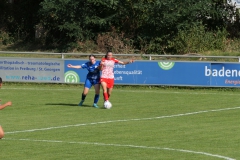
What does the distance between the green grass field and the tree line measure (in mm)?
12540

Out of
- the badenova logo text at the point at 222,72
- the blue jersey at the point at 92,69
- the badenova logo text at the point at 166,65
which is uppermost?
the blue jersey at the point at 92,69

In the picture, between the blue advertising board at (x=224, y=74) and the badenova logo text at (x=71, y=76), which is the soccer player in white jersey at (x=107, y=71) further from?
the badenova logo text at (x=71, y=76)

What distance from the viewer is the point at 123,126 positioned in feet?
61.5

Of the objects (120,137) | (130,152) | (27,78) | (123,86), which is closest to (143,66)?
(123,86)

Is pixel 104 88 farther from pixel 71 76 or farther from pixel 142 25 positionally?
pixel 142 25

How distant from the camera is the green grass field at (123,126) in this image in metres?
14.3

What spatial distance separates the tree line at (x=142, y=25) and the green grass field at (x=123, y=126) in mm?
12540

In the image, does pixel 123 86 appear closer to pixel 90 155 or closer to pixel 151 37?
pixel 151 37

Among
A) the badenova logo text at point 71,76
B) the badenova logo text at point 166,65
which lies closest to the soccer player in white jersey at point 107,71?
the badenova logo text at point 166,65

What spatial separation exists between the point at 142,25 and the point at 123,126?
26454 mm

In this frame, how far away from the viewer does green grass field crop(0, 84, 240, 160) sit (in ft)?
46.8

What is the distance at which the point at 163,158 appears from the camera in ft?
44.3

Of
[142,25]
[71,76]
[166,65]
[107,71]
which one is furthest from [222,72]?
[142,25]

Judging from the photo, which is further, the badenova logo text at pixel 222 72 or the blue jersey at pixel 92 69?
the badenova logo text at pixel 222 72
